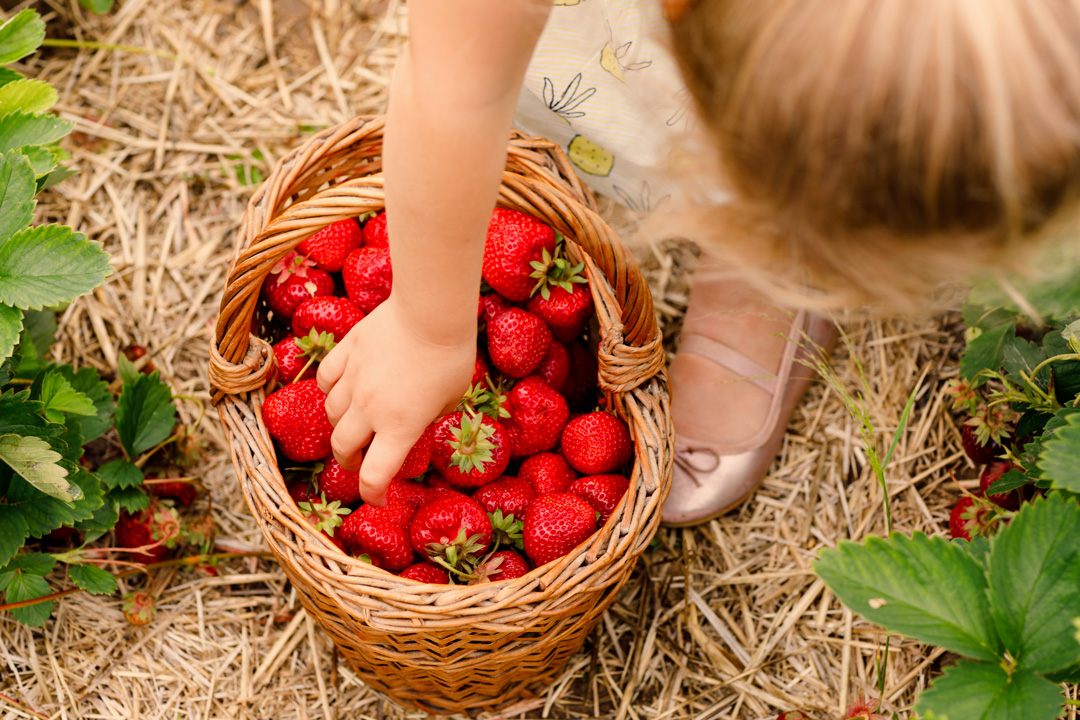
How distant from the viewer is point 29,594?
1074 mm

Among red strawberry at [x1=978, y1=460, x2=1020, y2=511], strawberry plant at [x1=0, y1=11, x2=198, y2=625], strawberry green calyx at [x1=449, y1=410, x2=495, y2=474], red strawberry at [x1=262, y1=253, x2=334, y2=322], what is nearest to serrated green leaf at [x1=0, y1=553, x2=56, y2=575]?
strawberry plant at [x1=0, y1=11, x2=198, y2=625]

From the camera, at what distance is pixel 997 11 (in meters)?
0.40

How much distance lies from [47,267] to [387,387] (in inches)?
15.1

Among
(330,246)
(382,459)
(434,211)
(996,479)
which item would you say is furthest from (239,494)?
(996,479)

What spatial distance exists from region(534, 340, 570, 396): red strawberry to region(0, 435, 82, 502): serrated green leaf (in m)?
0.58

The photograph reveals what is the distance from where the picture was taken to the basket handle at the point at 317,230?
921mm

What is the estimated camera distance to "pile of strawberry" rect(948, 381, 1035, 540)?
1071 mm

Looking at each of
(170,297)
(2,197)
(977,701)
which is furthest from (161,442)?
(977,701)

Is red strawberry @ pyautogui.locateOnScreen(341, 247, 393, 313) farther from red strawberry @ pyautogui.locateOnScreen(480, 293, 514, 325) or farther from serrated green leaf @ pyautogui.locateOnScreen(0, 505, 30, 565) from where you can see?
serrated green leaf @ pyautogui.locateOnScreen(0, 505, 30, 565)

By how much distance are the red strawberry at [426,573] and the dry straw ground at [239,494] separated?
12.2 inches

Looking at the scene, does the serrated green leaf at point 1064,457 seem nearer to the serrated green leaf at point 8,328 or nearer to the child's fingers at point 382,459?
the child's fingers at point 382,459

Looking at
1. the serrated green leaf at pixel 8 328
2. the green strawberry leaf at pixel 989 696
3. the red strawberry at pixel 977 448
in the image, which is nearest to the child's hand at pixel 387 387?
the serrated green leaf at pixel 8 328

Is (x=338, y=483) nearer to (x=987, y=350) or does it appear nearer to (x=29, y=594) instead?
(x=29, y=594)

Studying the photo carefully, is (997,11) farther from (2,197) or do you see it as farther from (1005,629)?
(2,197)
